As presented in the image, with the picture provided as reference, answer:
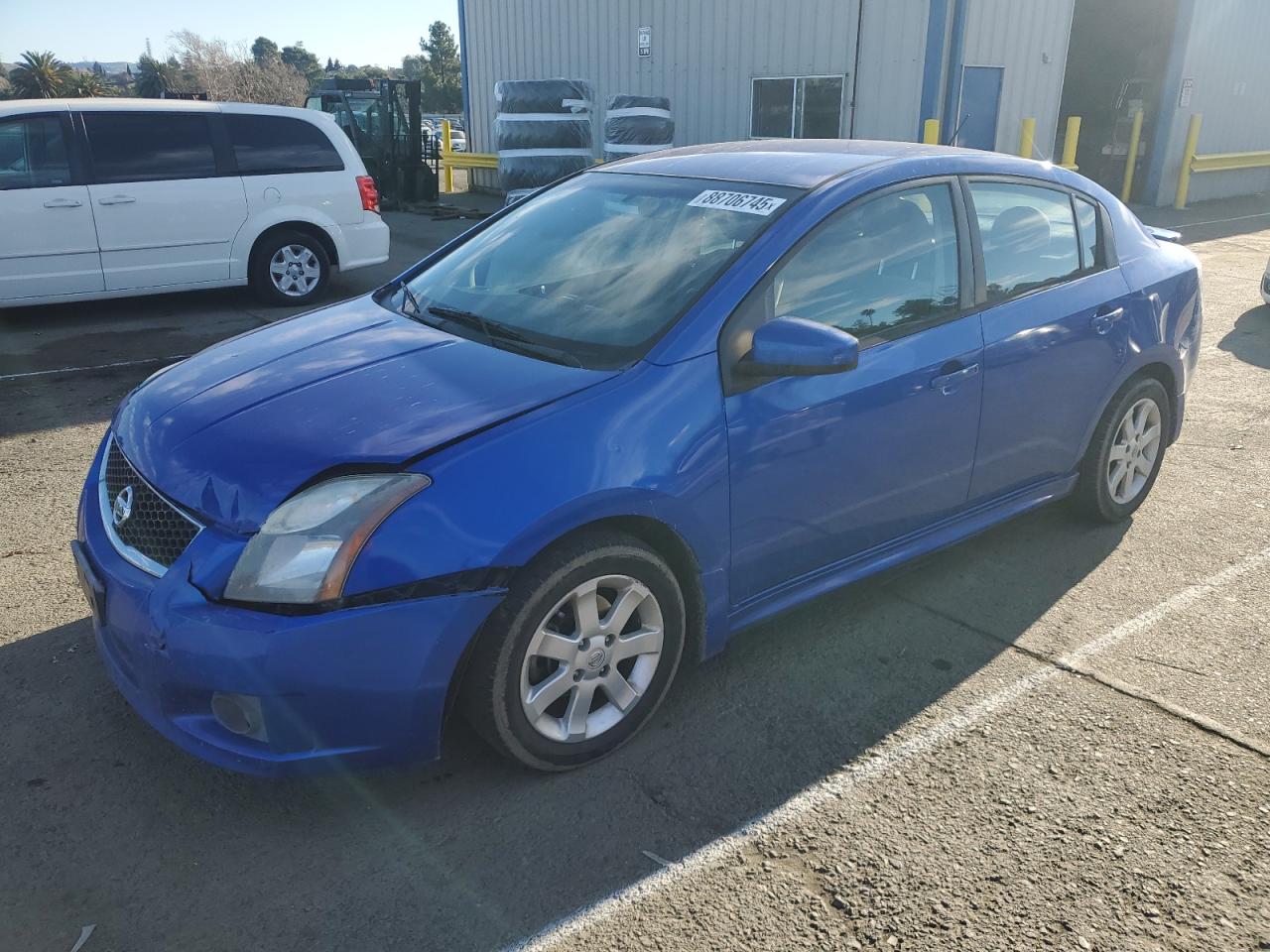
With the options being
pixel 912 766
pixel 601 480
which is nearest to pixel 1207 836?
pixel 912 766

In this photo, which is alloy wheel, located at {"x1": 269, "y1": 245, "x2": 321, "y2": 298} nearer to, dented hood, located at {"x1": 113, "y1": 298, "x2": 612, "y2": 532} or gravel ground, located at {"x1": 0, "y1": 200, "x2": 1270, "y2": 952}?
gravel ground, located at {"x1": 0, "y1": 200, "x2": 1270, "y2": 952}

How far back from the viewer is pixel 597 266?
351cm

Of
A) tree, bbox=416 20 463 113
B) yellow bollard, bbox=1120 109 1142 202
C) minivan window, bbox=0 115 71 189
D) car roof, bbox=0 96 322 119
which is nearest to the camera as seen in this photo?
minivan window, bbox=0 115 71 189

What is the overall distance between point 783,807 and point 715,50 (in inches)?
583

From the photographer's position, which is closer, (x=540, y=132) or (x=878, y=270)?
(x=878, y=270)

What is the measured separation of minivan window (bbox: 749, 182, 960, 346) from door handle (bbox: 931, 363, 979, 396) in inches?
7.3

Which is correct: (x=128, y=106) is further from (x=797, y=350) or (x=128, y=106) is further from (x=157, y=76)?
(x=157, y=76)

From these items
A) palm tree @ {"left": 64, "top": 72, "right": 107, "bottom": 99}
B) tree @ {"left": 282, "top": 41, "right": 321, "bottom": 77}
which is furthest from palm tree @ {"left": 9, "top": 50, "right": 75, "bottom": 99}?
tree @ {"left": 282, "top": 41, "right": 321, "bottom": 77}

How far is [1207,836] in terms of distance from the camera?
273 cm

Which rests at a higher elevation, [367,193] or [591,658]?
[367,193]

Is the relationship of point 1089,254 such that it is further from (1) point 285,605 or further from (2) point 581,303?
(1) point 285,605

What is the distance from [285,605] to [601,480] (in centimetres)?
84

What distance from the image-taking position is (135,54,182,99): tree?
65062 millimetres

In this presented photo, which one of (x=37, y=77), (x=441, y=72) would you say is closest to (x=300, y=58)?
(x=441, y=72)
